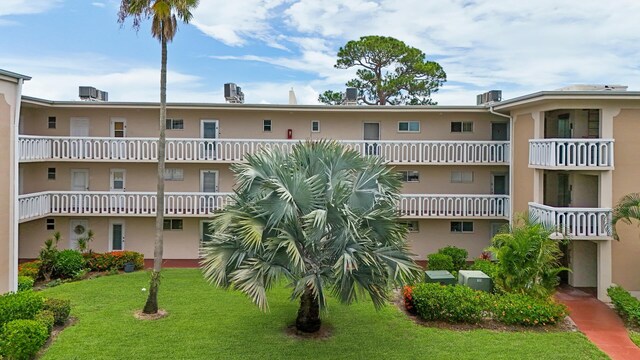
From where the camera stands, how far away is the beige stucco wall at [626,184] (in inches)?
667

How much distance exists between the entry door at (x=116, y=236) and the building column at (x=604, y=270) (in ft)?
68.3

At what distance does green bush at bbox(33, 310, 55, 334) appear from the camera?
1217 cm

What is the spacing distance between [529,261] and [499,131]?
33.1 feet

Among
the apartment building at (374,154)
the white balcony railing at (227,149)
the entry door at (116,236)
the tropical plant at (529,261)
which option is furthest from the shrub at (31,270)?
the tropical plant at (529,261)

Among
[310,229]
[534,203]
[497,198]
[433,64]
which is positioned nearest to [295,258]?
[310,229]

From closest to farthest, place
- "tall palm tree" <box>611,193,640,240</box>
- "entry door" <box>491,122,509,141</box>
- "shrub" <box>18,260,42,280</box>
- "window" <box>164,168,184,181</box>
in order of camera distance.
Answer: "tall palm tree" <box>611,193,640,240</box>, "shrub" <box>18,260,42,280</box>, "window" <box>164,168,184,181</box>, "entry door" <box>491,122,509,141</box>

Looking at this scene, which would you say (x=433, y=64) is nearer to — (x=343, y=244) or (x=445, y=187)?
(x=445, y=187)

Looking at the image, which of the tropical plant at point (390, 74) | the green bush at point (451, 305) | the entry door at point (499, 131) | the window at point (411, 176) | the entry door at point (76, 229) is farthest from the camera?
the tropical plant at point (390, 74)

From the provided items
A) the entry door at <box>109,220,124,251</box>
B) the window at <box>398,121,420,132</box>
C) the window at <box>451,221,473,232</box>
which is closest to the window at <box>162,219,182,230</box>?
the entry door at <box>109,220,124,251</box>

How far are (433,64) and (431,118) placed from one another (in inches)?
532

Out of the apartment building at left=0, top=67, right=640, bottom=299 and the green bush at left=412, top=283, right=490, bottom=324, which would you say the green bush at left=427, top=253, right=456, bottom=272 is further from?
the green bush at left=412, top=283, right=490, bottom=324

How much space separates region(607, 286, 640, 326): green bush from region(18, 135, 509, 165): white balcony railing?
762 cm

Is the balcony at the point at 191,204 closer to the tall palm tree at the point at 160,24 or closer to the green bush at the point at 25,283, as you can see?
the green bush at the point at 25,283

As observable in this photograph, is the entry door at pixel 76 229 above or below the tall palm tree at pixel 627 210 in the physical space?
below
